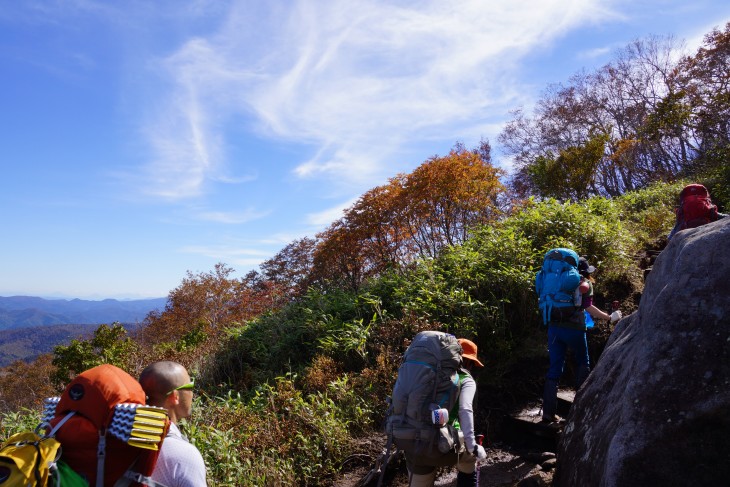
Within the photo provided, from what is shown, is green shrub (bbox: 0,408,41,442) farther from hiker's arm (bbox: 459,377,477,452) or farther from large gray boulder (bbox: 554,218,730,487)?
large gray boulder (bbox: 554,218,730,487)

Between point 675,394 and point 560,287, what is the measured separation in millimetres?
2277

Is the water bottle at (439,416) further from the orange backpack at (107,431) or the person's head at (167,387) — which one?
the orange backpack at (107,431)

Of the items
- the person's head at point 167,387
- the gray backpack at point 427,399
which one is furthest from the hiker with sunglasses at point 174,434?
the gray backpack at point 427,399

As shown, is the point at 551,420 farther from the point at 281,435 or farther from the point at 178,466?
the point at 178,466

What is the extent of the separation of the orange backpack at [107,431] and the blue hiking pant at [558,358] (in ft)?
13.3

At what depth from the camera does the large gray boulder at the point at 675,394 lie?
8.23ft

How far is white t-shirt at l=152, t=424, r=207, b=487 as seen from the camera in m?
2.11

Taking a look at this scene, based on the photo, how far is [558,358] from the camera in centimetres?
495

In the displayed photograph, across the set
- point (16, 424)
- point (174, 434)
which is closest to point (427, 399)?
point (174, 434)

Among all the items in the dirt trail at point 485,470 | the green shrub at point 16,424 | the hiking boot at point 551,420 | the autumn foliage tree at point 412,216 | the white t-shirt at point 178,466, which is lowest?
the dirt trail at point 485,470

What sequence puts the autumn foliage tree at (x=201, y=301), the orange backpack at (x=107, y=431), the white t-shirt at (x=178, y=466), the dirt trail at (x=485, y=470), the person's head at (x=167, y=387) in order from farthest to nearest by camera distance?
the autumn foliage tree at (x=201, y=301) → the dirt trail at (x=485, y=470) → the person's head at (x=167, y=387) → the white t-shirt at (x=178, y=466) → the orange backpack at (x=107, y=431)

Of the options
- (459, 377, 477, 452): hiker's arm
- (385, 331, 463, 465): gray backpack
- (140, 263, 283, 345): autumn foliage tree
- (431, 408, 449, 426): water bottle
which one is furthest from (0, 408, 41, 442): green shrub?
(140, 263, 283, 345): autumn foliage tree

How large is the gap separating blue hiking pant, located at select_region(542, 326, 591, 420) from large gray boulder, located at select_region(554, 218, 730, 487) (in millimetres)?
1639

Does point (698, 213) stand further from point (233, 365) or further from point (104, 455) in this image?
point (233, 365)
